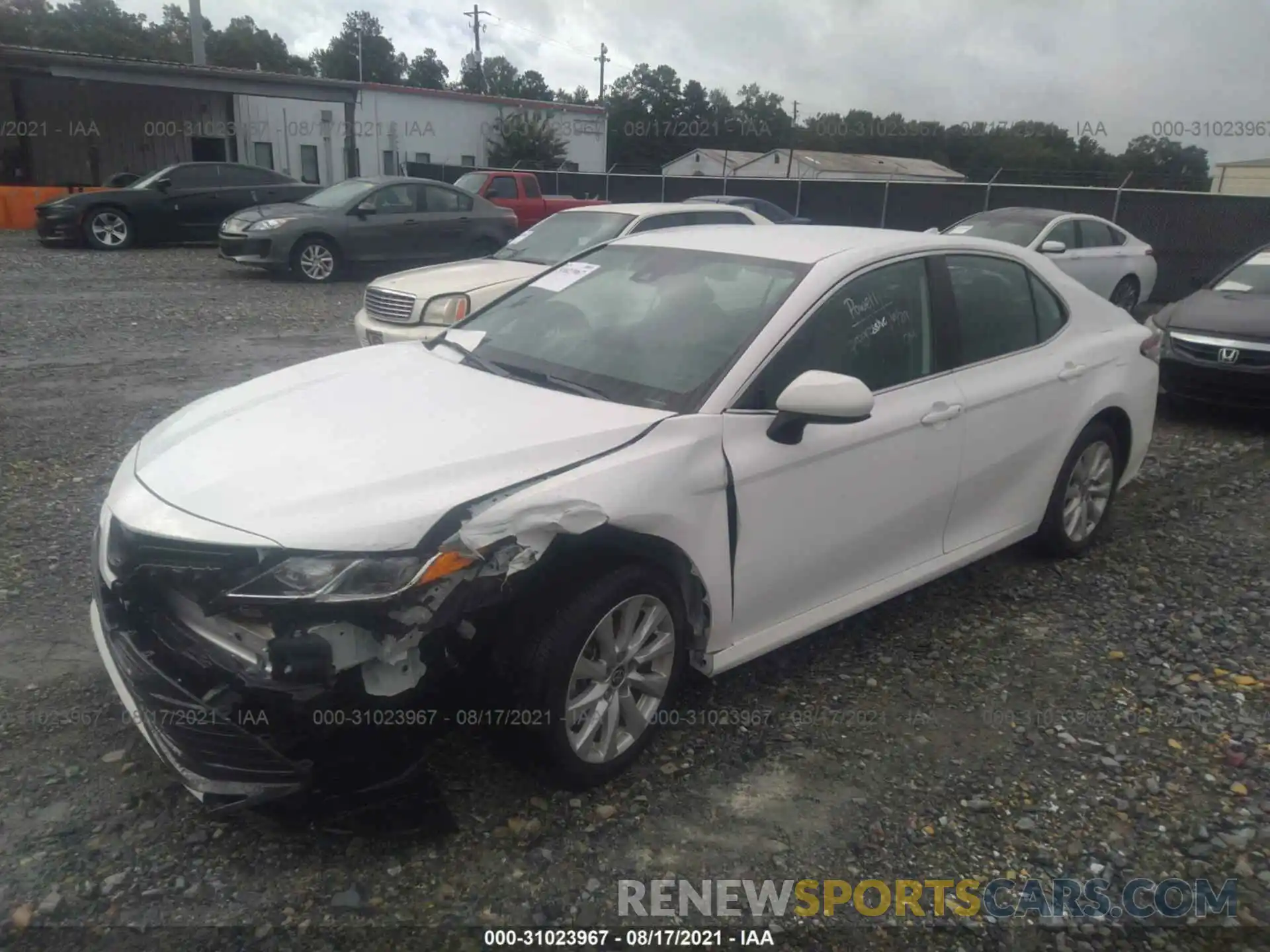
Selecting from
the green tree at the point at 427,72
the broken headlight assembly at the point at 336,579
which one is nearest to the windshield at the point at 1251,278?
the broken headlight assembly at the point at 336,579

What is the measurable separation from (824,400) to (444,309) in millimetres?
5078

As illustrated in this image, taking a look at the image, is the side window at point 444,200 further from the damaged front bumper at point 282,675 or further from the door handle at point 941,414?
the damaged front bumper at point 282,675

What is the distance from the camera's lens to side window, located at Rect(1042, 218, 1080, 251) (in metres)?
12.3

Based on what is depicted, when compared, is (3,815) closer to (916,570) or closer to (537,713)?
(537,713)

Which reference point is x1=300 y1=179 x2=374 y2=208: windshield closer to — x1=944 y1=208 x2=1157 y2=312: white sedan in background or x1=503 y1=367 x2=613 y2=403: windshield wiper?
x1=944 y1=208 x2=1157 y2=312: white sedan in background

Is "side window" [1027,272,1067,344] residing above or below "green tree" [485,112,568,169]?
below

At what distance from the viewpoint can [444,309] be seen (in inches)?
296

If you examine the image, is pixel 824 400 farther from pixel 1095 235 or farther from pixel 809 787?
pixel 1095 235

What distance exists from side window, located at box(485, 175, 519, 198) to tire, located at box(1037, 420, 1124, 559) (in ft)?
48.8

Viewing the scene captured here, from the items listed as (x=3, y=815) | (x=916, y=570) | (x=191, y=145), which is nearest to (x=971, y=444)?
(x=916, y=570)

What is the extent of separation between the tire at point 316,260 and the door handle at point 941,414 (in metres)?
11.7

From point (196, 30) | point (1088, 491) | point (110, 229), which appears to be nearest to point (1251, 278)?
point (1088, 491)

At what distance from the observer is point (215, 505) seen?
8.48ft

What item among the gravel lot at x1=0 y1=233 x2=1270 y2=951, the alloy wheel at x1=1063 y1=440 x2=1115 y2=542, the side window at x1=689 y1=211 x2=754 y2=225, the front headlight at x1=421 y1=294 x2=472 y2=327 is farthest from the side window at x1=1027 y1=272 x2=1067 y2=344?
the side window at x1=689 y1=211 x2=754 y2=225
